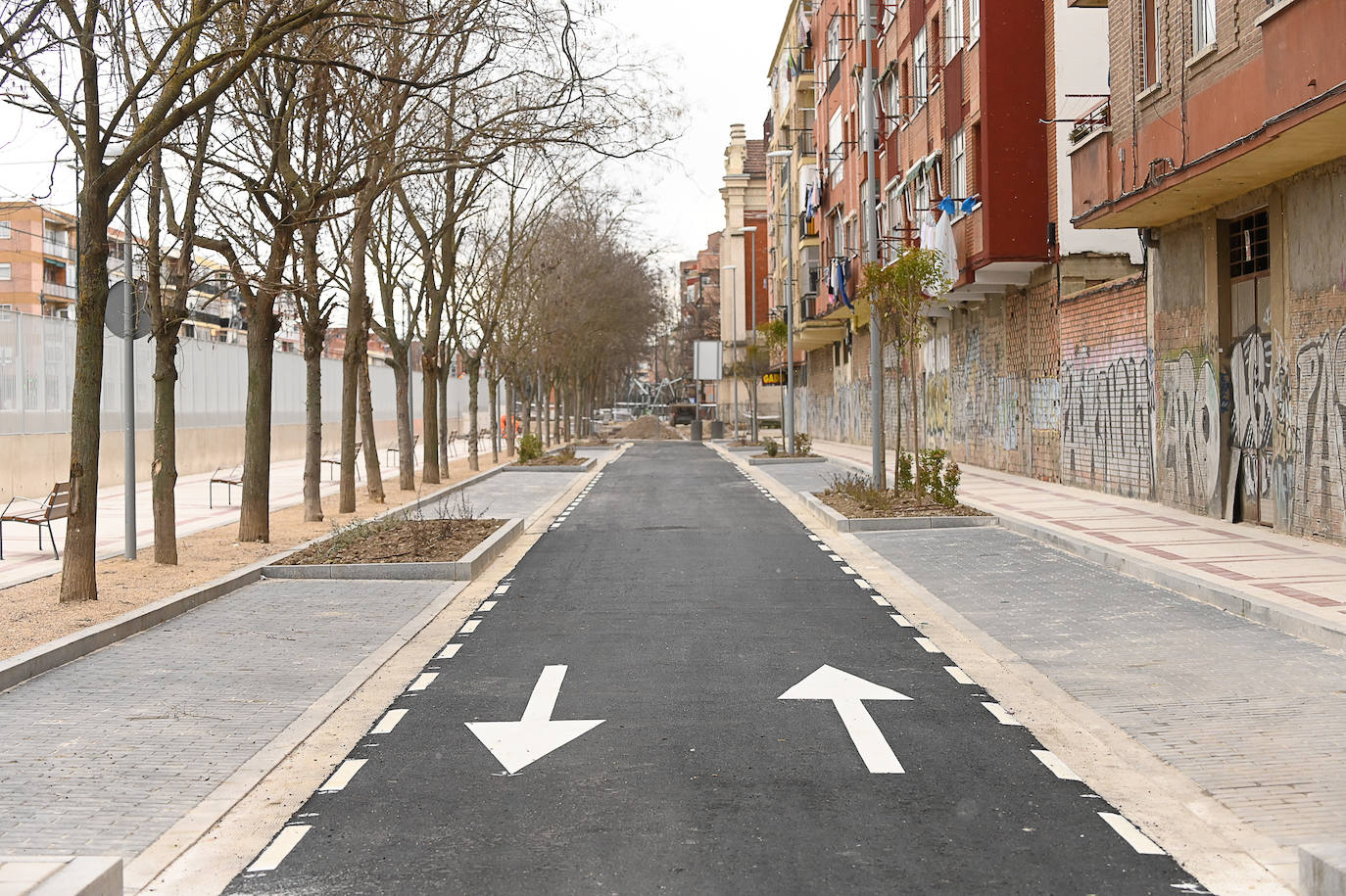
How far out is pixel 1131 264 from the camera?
27500 mm

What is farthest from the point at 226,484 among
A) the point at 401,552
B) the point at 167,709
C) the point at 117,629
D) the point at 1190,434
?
the point at 167,709

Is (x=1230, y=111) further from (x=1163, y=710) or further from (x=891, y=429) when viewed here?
(x=891, y=429)

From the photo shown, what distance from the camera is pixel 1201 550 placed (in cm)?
1554

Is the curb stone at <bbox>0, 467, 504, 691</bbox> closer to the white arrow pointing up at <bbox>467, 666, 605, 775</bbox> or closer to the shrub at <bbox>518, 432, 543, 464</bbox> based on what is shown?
the white arrow pointing up at <bbox>467, 666, 605, 775</bbox>

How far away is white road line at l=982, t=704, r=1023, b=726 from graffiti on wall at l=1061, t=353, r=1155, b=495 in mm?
14755

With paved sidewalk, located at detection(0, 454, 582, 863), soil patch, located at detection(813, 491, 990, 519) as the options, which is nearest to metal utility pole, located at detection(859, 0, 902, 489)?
soil patch, located at detection(813, 491, 990, 519)

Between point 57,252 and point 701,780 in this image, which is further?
point 57,252

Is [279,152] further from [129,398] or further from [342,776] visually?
[342,776]

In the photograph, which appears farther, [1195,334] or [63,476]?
[63,476]

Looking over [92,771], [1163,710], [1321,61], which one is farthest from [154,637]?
[1321,61]

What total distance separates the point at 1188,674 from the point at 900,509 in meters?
12.4

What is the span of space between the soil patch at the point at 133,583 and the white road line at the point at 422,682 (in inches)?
112

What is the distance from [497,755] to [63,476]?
24.7 meters

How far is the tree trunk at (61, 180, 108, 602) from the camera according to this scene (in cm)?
1239
